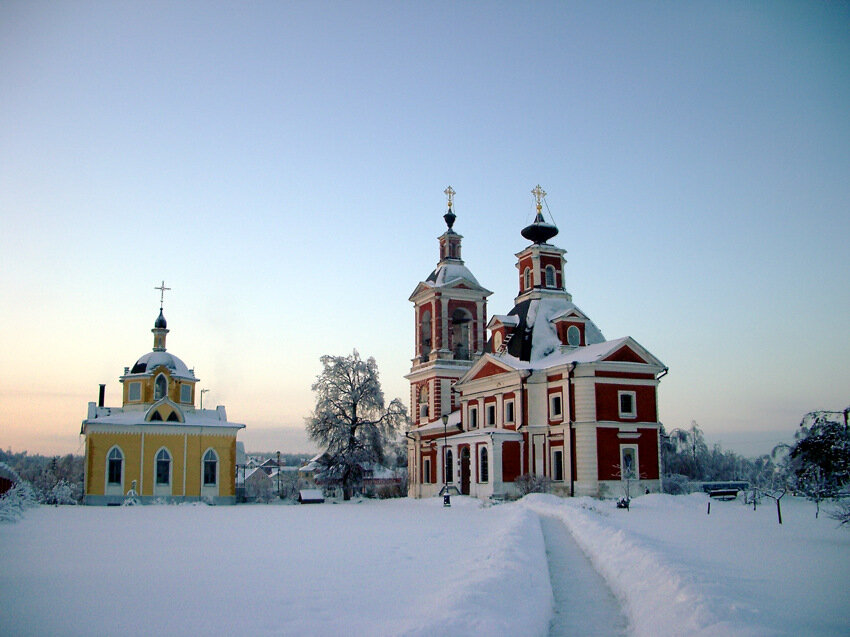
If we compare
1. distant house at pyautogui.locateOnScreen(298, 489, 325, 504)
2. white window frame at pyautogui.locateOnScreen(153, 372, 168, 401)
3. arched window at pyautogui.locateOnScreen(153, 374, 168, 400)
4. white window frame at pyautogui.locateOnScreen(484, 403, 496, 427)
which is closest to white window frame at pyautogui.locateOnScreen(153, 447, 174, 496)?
white window frame at pyautogui.locateOnScreen(153, 372, 168, 401)

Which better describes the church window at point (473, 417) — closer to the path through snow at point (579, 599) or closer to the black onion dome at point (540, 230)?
the black onion dome at point (540, 230)

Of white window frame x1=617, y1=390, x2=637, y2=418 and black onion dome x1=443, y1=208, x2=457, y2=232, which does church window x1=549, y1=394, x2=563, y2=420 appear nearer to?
white window frame x1=617, y1=390, x2=637, y2=418

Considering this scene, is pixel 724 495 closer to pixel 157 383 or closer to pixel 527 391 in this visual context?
pixel 527 391

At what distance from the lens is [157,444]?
44.9 metres

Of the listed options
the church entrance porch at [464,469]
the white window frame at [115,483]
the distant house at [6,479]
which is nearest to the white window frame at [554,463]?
the church entrance porch at [464,469]

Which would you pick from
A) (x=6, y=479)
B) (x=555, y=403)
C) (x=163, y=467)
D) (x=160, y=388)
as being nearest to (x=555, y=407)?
(x=555, y=403)

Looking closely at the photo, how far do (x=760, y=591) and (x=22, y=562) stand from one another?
1225cm

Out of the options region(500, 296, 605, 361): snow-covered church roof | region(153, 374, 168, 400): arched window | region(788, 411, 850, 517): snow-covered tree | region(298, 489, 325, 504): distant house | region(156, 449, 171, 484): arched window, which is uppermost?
region(500, 296, 605, 361): snow-covered church roof

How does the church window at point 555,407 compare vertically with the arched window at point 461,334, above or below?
below

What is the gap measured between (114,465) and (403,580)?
3714cm

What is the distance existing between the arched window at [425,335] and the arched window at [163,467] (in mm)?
18251

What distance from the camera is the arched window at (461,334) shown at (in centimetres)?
5228

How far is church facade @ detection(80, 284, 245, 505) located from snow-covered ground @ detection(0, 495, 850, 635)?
79.8ft

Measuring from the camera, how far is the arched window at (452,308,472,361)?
172 feet
